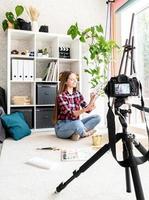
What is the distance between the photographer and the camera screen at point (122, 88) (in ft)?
3.77

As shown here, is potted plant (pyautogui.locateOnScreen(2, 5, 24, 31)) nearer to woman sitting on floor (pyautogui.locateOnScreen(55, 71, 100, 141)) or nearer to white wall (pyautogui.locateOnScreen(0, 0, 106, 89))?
white wall (pyautogui.locateOnScreen(0, 0, 106, 89))

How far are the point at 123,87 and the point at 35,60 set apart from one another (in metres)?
2.57

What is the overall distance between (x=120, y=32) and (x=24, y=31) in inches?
60.8

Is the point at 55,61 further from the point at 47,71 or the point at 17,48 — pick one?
the point at 17,48

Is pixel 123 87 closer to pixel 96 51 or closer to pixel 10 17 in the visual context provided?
pixel 96 51

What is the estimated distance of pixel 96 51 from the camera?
11.8 ft

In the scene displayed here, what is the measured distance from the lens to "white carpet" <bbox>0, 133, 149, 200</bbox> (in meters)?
1.42

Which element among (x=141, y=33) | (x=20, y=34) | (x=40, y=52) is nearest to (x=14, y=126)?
(x=40, y=52)

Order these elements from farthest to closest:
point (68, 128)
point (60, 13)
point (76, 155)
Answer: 1. point (60, 13)
2. point (68, 128)
3. point (76, 155)

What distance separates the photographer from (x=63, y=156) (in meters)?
2.12

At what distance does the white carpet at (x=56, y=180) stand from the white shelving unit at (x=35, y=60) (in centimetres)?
116

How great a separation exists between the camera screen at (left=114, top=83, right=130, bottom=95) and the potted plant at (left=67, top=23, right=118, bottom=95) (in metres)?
2.26

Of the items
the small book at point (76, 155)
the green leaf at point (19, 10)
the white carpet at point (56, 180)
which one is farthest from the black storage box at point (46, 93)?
the small book at point (76, 155)

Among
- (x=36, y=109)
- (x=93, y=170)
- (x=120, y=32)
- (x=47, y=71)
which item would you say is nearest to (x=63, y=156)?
(x=93, y=170)
